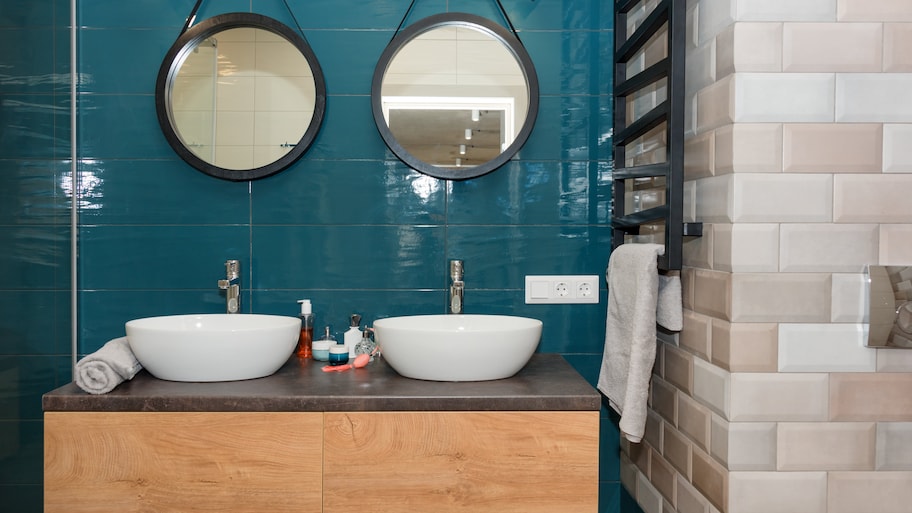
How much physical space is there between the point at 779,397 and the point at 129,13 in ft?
7.19

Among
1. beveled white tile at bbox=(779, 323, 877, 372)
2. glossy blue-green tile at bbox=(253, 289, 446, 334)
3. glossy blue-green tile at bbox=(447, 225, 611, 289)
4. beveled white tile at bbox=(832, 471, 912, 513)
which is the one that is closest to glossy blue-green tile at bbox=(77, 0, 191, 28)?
glossy blue-green tile at bbox=(253, 289, 446, 334)

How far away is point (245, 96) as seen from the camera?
2.04 m

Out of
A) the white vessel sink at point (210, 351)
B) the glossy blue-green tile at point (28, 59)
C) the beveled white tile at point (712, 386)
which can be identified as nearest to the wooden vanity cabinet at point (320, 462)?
the white vessel sink at point (210, 351)

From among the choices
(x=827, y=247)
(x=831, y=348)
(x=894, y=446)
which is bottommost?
(x=894, y=446)

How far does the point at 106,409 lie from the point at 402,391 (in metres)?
0.70

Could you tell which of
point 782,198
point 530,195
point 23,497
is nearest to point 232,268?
point 23,497

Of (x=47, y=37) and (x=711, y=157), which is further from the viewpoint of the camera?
(x=47, y=37)

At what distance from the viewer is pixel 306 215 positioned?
80.7 inches

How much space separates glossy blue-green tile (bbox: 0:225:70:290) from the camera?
1748 mm

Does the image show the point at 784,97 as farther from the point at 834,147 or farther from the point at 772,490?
the point at 772,490

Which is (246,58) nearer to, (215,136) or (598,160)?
(215,136)

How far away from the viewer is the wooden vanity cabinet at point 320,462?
4.82 feet

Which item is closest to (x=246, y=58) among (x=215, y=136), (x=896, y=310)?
(x=215, y=136)

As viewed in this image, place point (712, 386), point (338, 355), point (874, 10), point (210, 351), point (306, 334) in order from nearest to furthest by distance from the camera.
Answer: point (874, 10) → point (712, 386) → point (210, 351) → point (338, 355) → point (306, 334)
